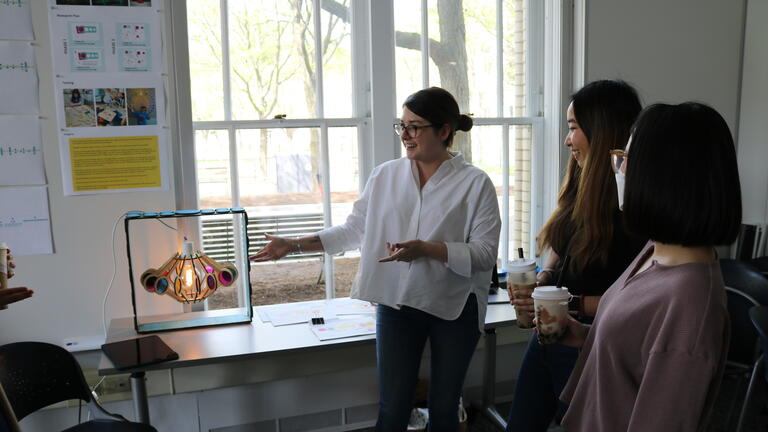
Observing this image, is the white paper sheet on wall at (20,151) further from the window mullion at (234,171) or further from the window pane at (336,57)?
the window pane at (336,57)

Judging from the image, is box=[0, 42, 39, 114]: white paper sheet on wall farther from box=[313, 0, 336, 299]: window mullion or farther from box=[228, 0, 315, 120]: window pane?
box=[313, 0, 336, 299]: window mullion

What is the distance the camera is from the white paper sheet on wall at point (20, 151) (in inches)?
88.9

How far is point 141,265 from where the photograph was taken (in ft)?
8.11

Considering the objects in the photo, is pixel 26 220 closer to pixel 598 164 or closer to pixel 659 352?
pixel 598 164

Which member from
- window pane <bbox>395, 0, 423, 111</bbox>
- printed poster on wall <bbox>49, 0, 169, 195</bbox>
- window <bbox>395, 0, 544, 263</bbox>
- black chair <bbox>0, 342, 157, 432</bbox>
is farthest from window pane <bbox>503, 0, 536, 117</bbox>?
black chair <bbox>0, 342, 157, 432</bbox>

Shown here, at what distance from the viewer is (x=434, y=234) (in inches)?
77.7

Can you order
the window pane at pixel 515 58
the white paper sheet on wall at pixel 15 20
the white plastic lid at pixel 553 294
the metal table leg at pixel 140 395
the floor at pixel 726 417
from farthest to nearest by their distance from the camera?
the window pane at pixel 515 58 → the floor at pixel 726 417 → the white paper sheet on wall at pixel 15 20 → the metal table leg at pixel 140 395 → the white plastic lid at pixel 553 294

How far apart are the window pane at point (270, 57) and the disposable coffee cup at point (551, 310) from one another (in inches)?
68.4

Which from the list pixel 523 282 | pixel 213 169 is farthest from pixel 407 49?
pixel 523 282

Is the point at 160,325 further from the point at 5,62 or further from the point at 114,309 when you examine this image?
the point at 5,62

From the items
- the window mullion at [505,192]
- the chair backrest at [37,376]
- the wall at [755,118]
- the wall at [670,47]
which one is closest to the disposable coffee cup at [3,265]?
the chair backrest at [37,376]

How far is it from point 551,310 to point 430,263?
66 centimetres

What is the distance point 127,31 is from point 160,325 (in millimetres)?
1181

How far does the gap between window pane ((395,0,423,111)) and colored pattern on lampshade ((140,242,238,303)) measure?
1.17 metres
